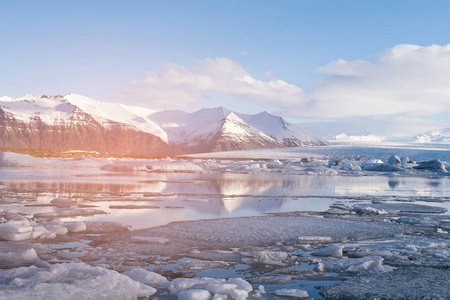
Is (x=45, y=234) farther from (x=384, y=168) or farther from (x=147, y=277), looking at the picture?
(x=384, y=168)

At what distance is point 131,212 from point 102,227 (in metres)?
2.97

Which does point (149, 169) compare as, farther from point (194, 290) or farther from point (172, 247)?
point (194, 290)

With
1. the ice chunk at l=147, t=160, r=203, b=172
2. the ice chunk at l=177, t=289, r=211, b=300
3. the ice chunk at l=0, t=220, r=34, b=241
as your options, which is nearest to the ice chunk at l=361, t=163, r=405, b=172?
the ice chunk at l=147, t=160, r=203, b=172

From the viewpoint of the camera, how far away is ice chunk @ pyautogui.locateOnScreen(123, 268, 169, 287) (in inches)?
234

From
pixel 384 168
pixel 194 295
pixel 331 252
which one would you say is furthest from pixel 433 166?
pixel 194 295

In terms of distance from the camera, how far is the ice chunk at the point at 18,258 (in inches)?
265

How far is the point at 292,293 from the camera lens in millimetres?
5648

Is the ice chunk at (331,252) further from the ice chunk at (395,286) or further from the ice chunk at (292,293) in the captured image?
the ice chunk at (292,293)

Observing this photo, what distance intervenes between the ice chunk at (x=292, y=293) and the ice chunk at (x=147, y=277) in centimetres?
171

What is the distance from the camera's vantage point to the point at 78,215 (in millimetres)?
11945

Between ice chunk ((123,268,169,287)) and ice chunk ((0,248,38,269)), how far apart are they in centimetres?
195

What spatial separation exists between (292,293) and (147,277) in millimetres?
2176

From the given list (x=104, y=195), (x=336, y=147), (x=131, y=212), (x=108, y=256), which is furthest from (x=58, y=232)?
(x=336, y=147)

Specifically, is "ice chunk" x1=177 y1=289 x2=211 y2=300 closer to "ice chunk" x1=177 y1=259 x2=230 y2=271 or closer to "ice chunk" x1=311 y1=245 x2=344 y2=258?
"ice chunk" x1=177 y1=259 x2=230 y2=271
